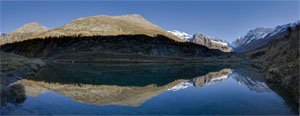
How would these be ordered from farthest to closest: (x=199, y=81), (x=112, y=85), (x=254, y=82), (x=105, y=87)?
(x=199, y=81)
(x=254, y=82)
(x=112, y=85)
(x=105, y=87)

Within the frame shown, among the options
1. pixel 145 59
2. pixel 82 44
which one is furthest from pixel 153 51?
pixel 82 44

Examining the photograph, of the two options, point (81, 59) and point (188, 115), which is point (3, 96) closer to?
point (188, 115)

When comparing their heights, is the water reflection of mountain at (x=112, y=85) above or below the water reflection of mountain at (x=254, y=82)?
below

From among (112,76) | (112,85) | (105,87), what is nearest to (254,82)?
(112,85)

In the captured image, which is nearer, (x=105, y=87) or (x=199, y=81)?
(x=105, y=87)

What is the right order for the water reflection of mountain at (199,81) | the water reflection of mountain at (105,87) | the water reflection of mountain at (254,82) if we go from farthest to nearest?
the water reflection of mountain at (199,81), the water reflection of mountain at (254,82), the water reflection of mountain at (105,87)

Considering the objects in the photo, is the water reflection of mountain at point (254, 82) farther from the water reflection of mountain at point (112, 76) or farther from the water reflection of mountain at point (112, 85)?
the water reflection of mountain at point (112, 76)

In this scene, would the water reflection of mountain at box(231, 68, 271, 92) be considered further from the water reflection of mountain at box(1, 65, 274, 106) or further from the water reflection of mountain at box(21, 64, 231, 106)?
the water reflection of mountain at box(21, 64, 231, 106)

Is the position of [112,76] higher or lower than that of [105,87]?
higher

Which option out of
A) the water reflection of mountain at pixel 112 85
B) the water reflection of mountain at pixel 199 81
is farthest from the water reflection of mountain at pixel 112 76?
the water reflection of mountain at pixel 199 81

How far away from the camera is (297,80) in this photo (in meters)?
31.0

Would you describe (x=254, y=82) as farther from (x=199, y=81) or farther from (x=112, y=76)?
(x=112, y=76)

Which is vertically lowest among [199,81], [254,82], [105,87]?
[105,87]

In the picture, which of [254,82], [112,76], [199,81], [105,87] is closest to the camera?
[105,87]
